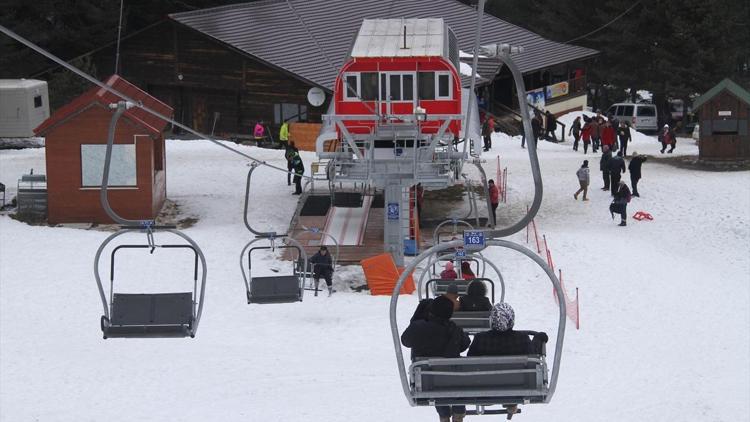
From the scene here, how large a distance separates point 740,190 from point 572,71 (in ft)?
70.4

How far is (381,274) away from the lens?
98.4 ft

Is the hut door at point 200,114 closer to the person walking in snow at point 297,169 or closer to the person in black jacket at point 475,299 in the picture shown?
the person walking in snow at point 297,169

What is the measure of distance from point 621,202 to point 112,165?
12.7m

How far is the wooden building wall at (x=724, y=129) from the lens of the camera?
41.4 m

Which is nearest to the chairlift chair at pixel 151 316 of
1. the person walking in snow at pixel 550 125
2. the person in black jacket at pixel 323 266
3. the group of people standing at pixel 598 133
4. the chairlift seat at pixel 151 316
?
the chairlift seat at pixel 151 316

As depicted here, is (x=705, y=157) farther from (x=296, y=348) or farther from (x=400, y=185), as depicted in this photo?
(x=296, y=348)

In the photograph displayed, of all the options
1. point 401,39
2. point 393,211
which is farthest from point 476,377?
point 401,39

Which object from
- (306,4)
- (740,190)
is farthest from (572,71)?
(740,190)

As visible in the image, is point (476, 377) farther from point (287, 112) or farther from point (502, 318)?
point (287, 112)

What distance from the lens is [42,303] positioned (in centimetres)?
2880

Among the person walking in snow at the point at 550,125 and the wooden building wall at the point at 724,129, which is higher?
the wooden building wall at the point at 724,129

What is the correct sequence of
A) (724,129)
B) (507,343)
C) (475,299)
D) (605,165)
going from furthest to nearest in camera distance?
(724,129) → (605,165) → (475,299) → (507,343)

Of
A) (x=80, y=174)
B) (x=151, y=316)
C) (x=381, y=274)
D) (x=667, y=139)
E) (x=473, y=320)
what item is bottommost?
(x=381, y=274)

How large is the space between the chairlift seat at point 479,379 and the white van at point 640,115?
1848 inches
